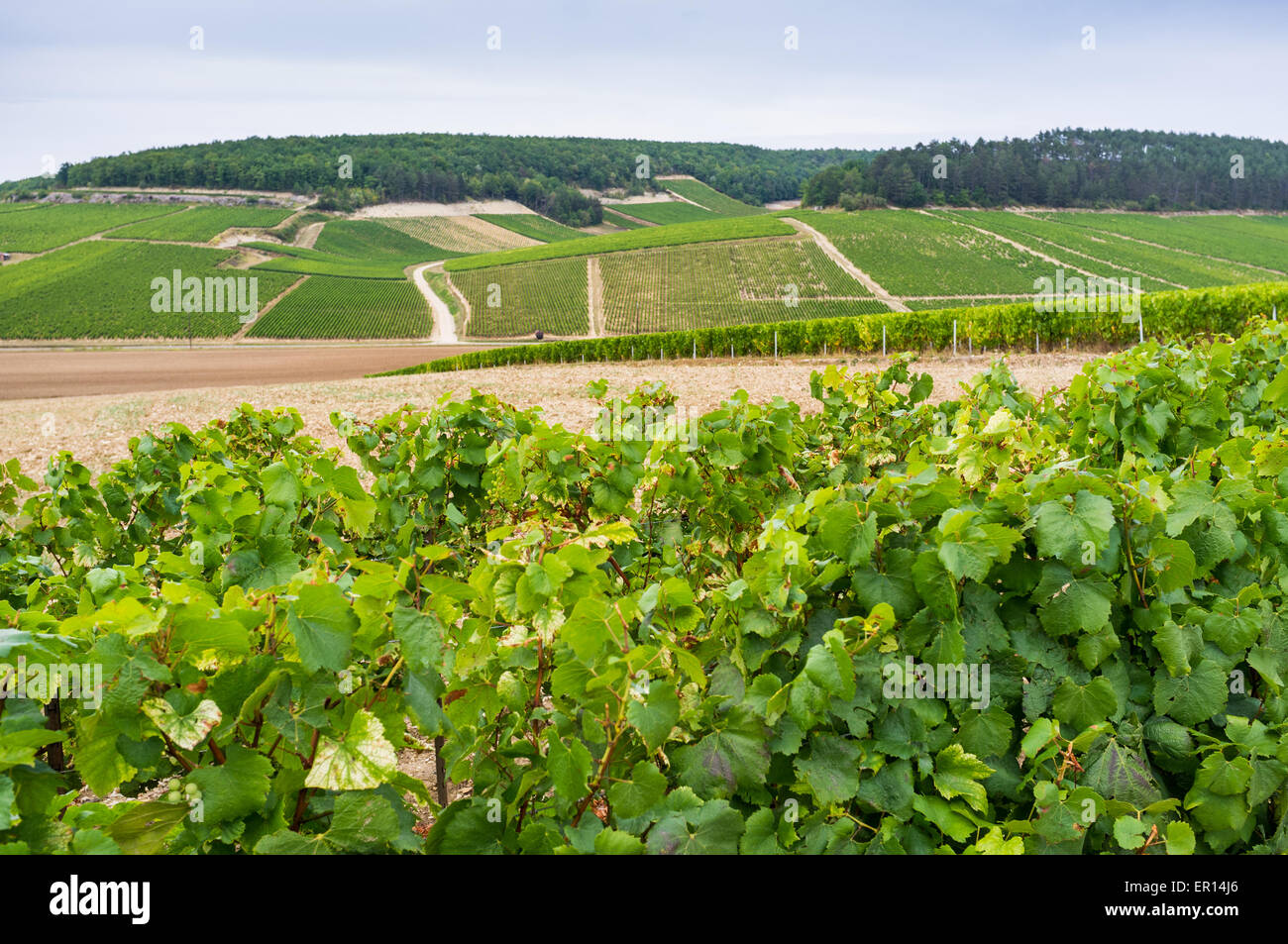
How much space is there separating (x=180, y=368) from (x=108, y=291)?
53.6m

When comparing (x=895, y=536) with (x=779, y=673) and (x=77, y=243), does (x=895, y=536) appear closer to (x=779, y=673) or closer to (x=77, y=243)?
(x=779, y=673)

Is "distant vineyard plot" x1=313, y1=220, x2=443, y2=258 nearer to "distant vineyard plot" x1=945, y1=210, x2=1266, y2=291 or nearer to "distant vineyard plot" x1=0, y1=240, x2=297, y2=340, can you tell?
"distant vineyard plot" x1=0, y1=240, x2=297, y2=340

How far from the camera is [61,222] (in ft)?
427

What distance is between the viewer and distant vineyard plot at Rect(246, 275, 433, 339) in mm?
80438

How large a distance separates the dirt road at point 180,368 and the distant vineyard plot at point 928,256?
156ft

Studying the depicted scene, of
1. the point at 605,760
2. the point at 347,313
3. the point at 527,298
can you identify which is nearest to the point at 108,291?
the point at 347,313

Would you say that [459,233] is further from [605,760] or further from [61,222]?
[605,760]

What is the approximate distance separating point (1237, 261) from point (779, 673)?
390ft

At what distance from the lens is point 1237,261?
96.0 meters

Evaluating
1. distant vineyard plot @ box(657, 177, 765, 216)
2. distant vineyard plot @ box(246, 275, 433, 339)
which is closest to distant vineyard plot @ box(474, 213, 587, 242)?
distant vineyard plot @ box(657, 177, 765, 216)

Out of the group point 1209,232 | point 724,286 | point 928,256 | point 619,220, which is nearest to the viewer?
point 724,286

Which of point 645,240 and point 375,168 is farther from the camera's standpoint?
point 375,168

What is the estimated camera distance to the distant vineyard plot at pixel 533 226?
490 feet
